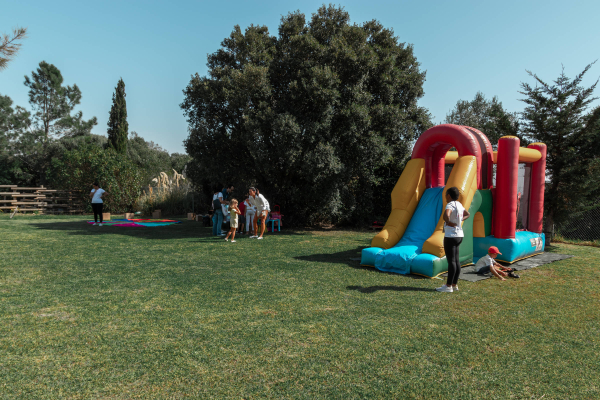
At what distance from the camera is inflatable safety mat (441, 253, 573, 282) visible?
23.1 feet

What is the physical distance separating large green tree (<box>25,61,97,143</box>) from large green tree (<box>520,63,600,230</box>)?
137 feet

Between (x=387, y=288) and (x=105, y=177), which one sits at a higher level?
(x=105, y=177)

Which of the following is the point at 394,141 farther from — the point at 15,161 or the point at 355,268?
the point at 15,161

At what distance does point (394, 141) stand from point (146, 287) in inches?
478

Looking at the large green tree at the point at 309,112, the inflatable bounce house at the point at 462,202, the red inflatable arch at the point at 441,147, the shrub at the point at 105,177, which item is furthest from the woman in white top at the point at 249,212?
the shrub at the point at 105,177

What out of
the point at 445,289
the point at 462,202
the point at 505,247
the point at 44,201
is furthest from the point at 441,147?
the point at 44,201

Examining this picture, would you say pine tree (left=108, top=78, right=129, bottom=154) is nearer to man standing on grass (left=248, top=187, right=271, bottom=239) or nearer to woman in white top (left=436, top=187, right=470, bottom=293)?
man standing on grass (left=248, top=187, right=271, bottom=239)

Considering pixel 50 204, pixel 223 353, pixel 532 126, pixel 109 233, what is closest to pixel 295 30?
pixel 532 126

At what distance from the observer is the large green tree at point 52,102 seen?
125 ft

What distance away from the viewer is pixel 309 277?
6875 millimetres

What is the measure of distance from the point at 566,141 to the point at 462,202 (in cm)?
764

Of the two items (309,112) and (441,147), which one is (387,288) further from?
(309,112)

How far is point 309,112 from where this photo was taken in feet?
45.0

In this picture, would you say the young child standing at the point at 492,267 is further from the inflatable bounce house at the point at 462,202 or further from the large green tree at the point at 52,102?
the large green tree at the point at 52,102
